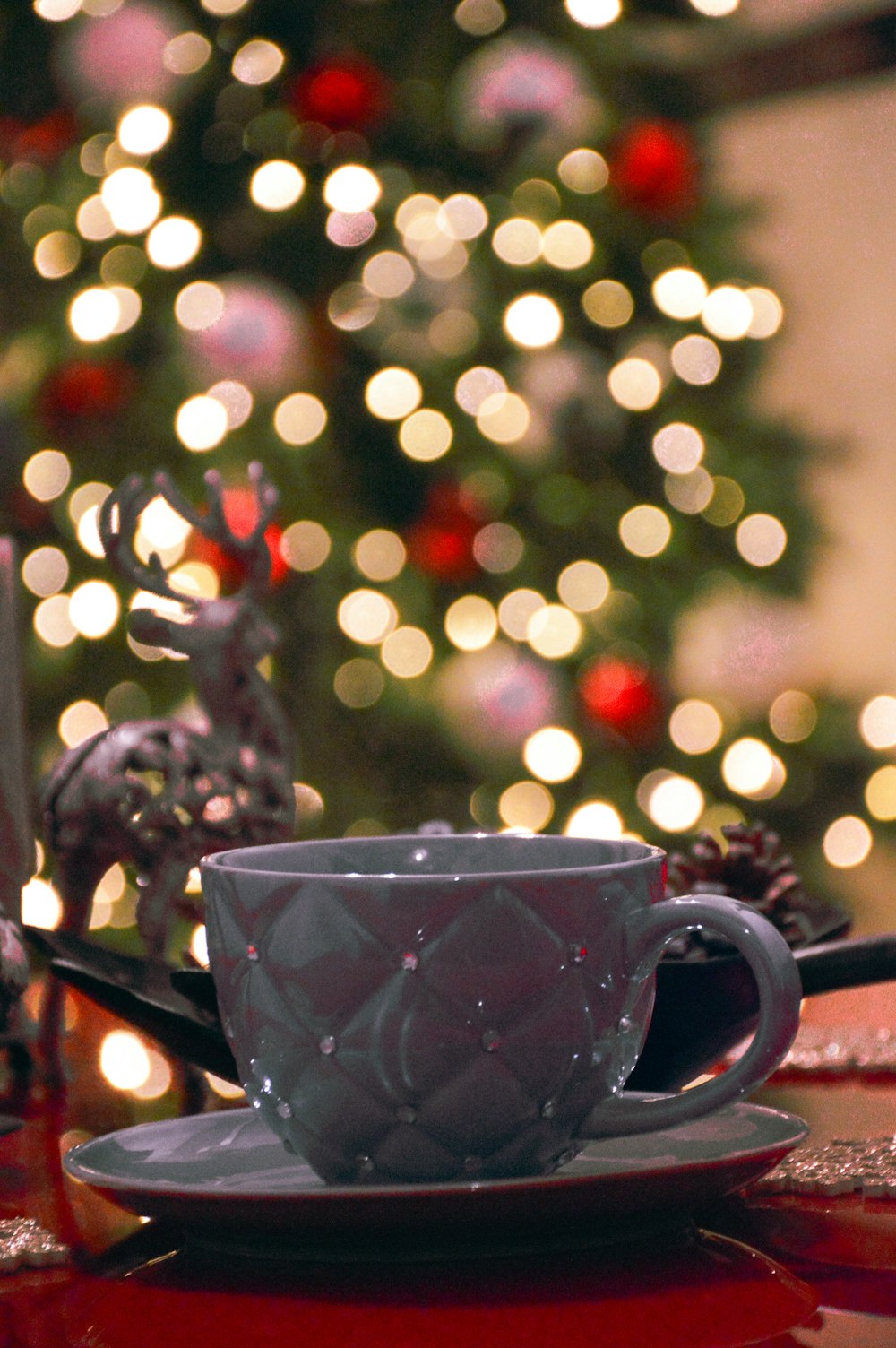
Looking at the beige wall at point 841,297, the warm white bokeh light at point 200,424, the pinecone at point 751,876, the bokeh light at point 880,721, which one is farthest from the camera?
the beige wall at point 841,297

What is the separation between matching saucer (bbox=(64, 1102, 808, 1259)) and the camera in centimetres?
33

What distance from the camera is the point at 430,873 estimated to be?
1.44 feet

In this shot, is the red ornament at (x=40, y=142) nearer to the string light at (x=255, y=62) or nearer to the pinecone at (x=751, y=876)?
the string light at (x=255, y=62)

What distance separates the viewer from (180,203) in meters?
2.13

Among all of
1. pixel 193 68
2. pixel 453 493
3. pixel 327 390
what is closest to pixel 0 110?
pixel 193 68

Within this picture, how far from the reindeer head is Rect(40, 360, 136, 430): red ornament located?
1291mm

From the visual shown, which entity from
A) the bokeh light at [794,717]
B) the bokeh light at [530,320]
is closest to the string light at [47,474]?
the bokeh light at [530,320]

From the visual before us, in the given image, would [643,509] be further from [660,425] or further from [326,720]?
[326,720]

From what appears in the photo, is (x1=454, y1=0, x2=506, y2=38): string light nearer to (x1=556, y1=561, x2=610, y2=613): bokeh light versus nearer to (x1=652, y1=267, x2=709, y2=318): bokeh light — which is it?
(x1=652, y1=267, x2=709, y2=318): bokeh light

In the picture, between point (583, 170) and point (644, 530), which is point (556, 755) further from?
point (583, 170)

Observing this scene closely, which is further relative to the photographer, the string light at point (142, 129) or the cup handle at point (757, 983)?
the string light at point (142, 129)

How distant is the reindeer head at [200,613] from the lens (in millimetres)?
755

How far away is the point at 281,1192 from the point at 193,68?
6.86 ft

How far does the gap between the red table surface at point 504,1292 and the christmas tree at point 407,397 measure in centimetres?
164
